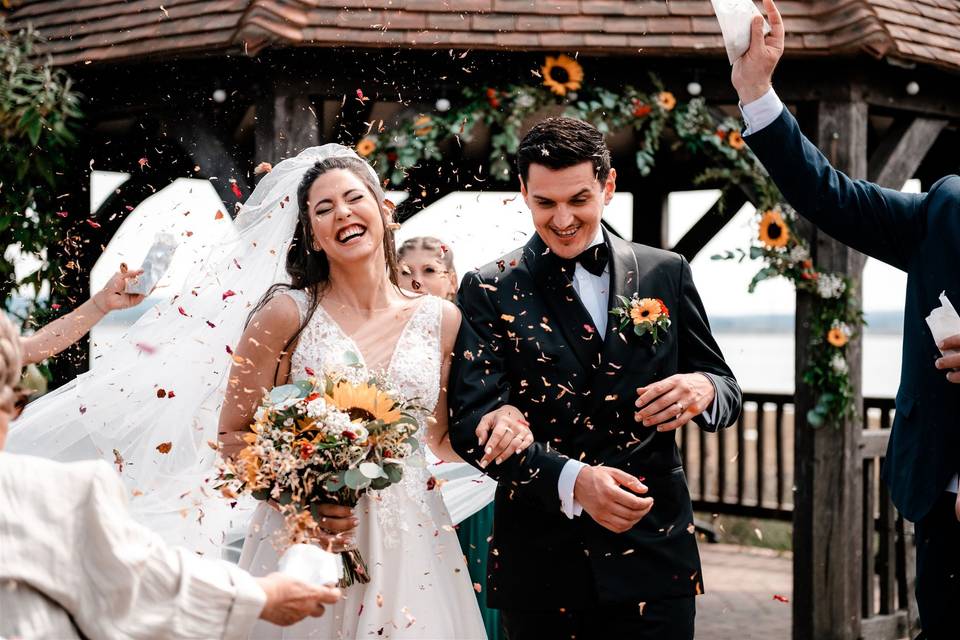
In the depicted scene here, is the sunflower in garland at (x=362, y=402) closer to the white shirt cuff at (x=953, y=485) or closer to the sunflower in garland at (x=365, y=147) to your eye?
the white shirt cuff at (x=953, y=485)

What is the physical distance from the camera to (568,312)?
9.92 ft

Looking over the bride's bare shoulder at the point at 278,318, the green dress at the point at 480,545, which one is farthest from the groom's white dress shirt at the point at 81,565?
the green dress at the point at 480,545

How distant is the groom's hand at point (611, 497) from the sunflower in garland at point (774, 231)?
378 centimetres

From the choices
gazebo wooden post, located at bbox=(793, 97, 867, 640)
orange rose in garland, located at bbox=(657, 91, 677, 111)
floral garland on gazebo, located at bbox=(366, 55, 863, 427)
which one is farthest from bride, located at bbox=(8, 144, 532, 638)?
gazebo wooden post, located at bbox=(793, 97, 867, 640)

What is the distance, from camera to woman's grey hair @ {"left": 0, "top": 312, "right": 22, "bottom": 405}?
2072 mm

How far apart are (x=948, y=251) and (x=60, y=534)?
238 centimetres

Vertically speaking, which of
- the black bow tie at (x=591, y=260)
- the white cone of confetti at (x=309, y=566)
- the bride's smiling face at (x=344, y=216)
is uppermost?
the bride's smiling face at (x=344, y=216)

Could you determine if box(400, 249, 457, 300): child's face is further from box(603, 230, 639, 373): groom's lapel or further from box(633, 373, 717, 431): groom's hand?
box(633, 373, 717, 431): groom's hand

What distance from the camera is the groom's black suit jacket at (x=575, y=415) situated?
2896 millimetres

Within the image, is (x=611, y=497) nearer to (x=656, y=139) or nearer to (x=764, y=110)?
(x=764, y=110)

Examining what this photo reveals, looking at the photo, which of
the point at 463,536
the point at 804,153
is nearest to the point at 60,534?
the point at 804,153

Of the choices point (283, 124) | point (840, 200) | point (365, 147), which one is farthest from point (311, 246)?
point (283, 124)

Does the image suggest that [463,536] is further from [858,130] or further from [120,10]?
[120,10]

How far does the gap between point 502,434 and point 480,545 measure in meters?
2.38
